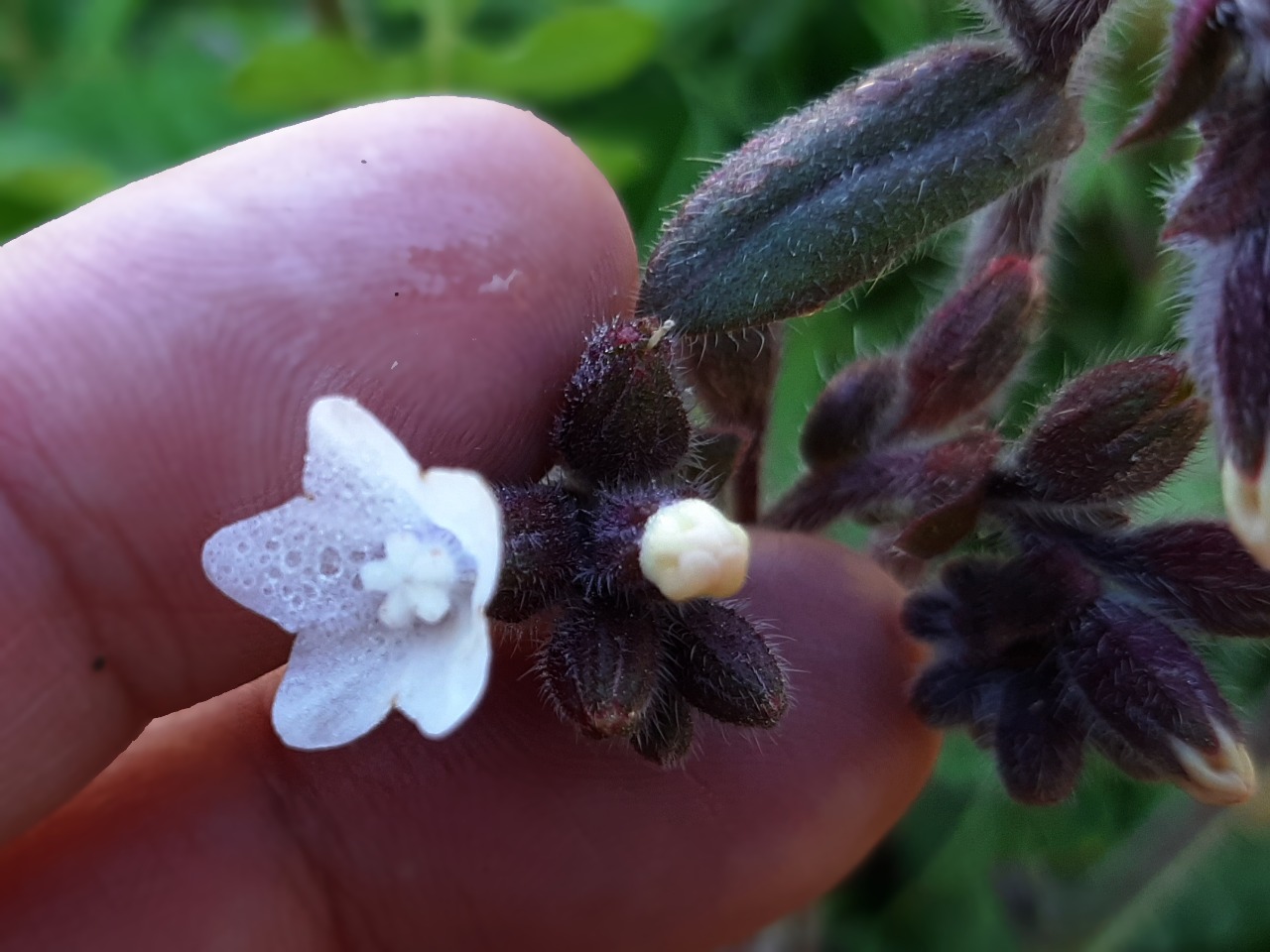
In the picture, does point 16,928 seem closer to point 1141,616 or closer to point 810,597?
point 810,597

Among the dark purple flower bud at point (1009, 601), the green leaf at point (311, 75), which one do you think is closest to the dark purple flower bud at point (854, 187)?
the dark purple flower bud at point (1009, 601)

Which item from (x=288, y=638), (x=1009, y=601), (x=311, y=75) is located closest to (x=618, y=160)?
(x=311, y=75)

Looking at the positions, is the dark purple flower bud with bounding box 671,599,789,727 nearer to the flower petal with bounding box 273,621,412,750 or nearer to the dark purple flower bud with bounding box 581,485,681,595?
the dark purple flower bud with bounding box 581,485,681,595

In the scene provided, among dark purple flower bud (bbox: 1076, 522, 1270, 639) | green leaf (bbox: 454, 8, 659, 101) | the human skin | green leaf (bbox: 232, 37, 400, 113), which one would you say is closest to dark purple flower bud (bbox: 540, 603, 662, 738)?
the human skin

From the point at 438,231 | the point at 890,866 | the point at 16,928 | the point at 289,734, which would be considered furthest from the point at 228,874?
the point at 890,866

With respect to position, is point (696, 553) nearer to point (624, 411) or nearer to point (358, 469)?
point (624, 411)

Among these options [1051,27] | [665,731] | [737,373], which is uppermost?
[1051,27]

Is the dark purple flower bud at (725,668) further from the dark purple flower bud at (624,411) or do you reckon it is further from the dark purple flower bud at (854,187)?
the dark purple flower bud at (854,187)
